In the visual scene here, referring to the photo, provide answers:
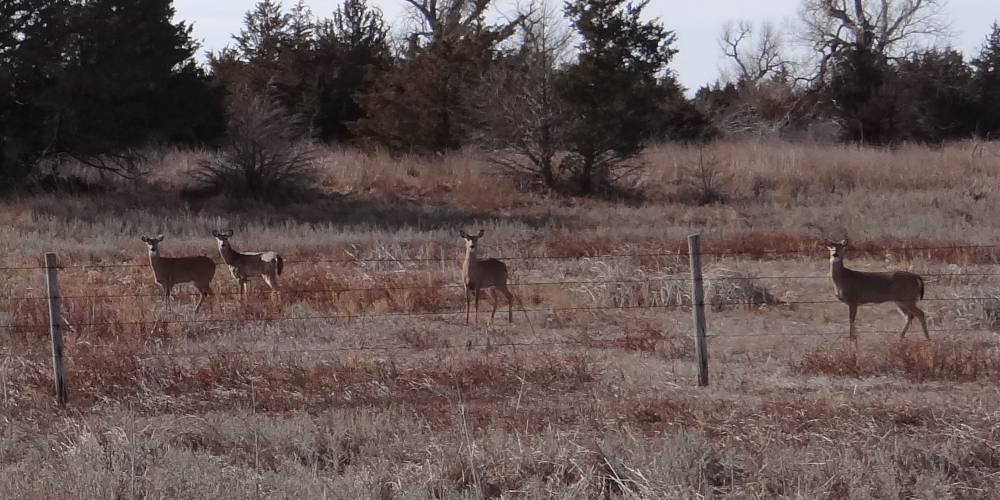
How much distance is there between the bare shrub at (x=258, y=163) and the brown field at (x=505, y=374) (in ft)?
16.6

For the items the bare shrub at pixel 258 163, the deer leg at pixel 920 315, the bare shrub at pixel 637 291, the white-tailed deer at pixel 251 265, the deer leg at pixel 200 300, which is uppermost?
the bare shrub at pixel 258 163

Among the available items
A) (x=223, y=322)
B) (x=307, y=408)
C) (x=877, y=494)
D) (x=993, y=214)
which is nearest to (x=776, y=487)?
(x=877, y=494)

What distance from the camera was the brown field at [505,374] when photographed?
20.0 feet

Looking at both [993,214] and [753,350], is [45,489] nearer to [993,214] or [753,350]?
[753,350]

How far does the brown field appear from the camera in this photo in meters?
6.11

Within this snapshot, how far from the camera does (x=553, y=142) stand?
28.2 m

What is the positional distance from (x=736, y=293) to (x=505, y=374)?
5.75 metres

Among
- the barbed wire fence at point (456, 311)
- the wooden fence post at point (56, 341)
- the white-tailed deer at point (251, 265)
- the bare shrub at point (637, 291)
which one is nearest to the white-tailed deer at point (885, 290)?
the barbed wire fence at point (456, 311)

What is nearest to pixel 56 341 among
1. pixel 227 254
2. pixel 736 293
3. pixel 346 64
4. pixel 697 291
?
pixel 697 291

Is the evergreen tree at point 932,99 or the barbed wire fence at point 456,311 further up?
the evergreen tree at point 932,99

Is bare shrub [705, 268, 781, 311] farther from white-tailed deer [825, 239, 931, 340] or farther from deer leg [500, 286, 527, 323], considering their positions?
deer leg [500, 286, 527, 323]

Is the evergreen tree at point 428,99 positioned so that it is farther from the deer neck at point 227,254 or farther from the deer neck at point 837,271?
the deer neck at point 837,271

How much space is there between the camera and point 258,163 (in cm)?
2658

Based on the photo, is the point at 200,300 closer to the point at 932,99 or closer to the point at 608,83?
the point at 608,83
